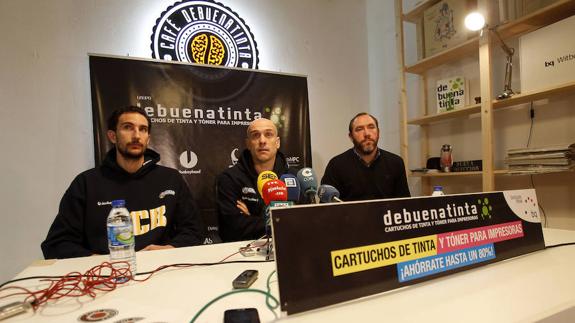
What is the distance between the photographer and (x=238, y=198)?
1.86 metres

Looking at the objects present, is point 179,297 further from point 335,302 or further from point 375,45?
point 375,45

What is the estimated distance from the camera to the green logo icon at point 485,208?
2.88 feet

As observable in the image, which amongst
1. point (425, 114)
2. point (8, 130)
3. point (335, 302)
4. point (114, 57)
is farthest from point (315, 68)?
point (335, 302)

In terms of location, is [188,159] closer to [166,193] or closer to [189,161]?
[189,161]

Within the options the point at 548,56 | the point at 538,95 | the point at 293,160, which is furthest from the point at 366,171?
the point at 548,56

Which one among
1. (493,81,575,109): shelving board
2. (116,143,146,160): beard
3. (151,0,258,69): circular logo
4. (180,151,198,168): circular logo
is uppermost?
(151,0,258,69): circular logo

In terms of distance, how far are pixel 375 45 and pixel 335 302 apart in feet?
10.3

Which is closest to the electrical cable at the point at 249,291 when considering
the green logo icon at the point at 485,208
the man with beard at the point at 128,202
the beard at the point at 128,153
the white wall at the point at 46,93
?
the green logo icon at the point at 485,208

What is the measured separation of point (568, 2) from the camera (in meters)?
1.67

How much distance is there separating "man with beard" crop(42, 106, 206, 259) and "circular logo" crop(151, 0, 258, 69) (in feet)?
2.82

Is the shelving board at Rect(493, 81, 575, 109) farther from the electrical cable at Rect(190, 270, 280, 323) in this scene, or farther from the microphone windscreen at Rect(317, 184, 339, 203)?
the electrical cable at Rect(190, 270, 280, 323)

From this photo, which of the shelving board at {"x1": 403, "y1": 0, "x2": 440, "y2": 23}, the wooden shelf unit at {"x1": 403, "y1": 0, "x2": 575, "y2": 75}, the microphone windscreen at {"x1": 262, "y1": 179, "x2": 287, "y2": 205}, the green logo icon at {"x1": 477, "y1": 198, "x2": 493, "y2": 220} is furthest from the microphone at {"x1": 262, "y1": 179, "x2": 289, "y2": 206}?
the shelving board at {"x1": 403, "y1": 0, "x2": 440, "y2": 23}

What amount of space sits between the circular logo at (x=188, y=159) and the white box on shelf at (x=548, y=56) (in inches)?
89.8

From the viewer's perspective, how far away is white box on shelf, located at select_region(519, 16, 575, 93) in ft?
5.58
